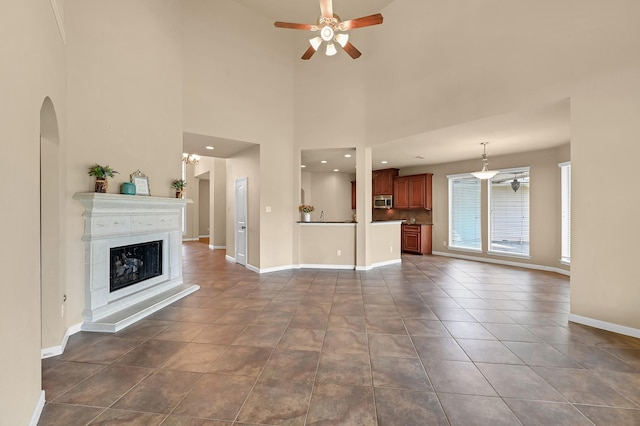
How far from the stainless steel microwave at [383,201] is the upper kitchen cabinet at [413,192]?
0.43ft

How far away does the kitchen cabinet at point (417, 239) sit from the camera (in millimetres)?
8203

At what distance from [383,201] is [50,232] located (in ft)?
26.1

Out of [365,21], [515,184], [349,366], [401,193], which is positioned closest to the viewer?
[349,366]

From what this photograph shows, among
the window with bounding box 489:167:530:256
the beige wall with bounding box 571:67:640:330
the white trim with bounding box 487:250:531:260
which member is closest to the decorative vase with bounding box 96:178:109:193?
the beige wall with bounding box 571:67:640:330

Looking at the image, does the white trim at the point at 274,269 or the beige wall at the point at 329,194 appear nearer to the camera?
the white trim at the point at 274,269

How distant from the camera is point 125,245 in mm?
3607

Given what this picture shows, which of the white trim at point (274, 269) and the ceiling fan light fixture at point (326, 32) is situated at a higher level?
the ceiling fan light fixture at point (326, 32)

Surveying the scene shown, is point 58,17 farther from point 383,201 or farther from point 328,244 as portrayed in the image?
point 383,201

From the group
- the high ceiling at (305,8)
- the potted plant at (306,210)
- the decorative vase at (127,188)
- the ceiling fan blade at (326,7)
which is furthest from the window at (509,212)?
the decorative vase at (127,188)

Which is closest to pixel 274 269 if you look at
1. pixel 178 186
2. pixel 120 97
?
pixel 178 186

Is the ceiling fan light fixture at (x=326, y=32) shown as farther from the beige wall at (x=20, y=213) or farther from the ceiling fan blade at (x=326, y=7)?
the beige wall at (x=20, y=213)

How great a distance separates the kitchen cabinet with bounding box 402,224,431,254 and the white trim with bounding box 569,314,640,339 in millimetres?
5001

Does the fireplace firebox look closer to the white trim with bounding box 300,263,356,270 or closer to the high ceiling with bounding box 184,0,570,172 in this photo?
the high ceiling with bounding box 184,0,570,172

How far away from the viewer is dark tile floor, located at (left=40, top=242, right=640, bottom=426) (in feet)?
5.74
